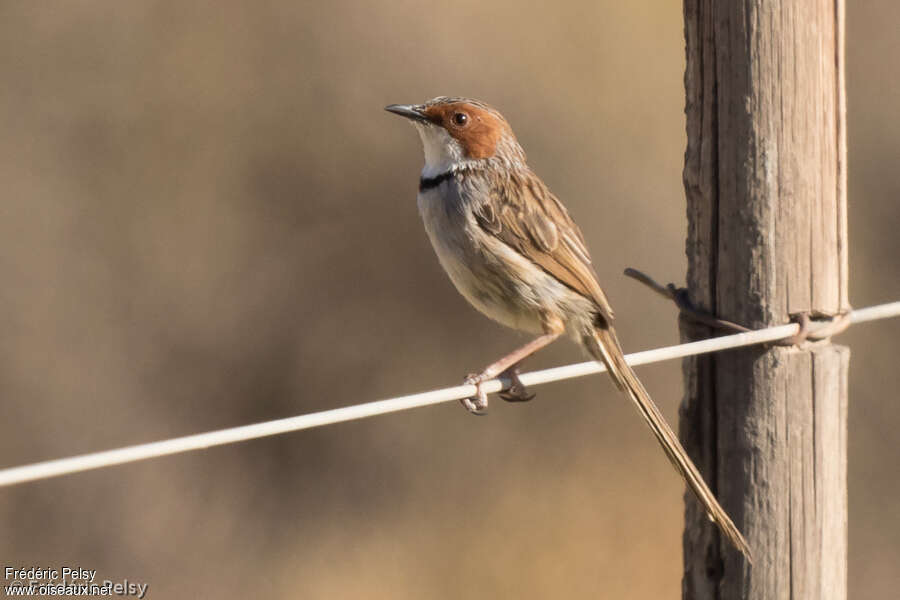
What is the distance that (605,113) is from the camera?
10055 mm

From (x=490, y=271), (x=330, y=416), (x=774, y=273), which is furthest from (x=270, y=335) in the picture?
(x=330, y=416)

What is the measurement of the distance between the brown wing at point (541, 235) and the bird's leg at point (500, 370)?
0.69ft

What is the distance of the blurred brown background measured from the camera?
9008 millimetres

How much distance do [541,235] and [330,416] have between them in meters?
1.98

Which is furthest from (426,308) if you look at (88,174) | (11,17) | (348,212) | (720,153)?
(720,153)

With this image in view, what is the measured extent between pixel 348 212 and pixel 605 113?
237 cm

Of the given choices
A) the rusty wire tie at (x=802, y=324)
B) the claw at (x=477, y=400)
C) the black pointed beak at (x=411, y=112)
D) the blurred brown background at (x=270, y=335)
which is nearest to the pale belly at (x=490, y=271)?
the claw at (x=477, y=400)

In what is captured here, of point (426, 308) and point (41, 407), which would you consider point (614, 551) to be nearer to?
point (426, 308)

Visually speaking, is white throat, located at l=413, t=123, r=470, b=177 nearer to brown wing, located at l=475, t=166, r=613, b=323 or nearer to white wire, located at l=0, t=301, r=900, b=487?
brown wing, located at l=475, t=166, r=613, b=323

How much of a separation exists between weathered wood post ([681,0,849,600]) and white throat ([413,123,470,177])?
146cm

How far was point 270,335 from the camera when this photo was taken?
30.3ft

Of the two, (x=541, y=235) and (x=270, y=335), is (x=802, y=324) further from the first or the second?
(x=270, y=335)

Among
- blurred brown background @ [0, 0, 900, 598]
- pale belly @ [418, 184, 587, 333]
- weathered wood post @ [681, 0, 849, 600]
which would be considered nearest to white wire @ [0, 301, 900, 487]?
weathered wood post @ [681, 0, 849, 600]

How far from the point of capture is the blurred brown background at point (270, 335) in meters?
9.01
